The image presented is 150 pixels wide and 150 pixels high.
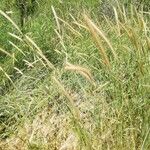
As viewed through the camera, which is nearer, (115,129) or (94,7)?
(115,129)

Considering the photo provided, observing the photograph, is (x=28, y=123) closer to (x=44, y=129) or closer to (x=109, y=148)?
(x=44, y=129)

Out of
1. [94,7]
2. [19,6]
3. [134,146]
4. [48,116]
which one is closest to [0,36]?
[19,6]

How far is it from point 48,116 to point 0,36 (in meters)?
0.69

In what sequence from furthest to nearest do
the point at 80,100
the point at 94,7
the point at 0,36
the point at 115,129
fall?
the point at 94,7, the point at 0,36, the point at 80,100, the point at 115,129

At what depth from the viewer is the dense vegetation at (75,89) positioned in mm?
2082

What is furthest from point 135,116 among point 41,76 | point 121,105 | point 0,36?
point 0,36

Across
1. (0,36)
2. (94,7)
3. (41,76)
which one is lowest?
(94,7)

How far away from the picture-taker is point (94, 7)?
4184mm

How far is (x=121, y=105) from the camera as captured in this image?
225 cm

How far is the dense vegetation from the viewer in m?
2.08

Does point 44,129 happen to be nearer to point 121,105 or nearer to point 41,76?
point 41,76

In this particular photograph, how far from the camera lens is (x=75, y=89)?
9.82 ft

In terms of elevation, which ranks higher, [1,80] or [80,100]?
[1,80]

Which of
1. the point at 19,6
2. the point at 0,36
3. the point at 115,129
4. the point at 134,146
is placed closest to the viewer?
the point at 134,146
